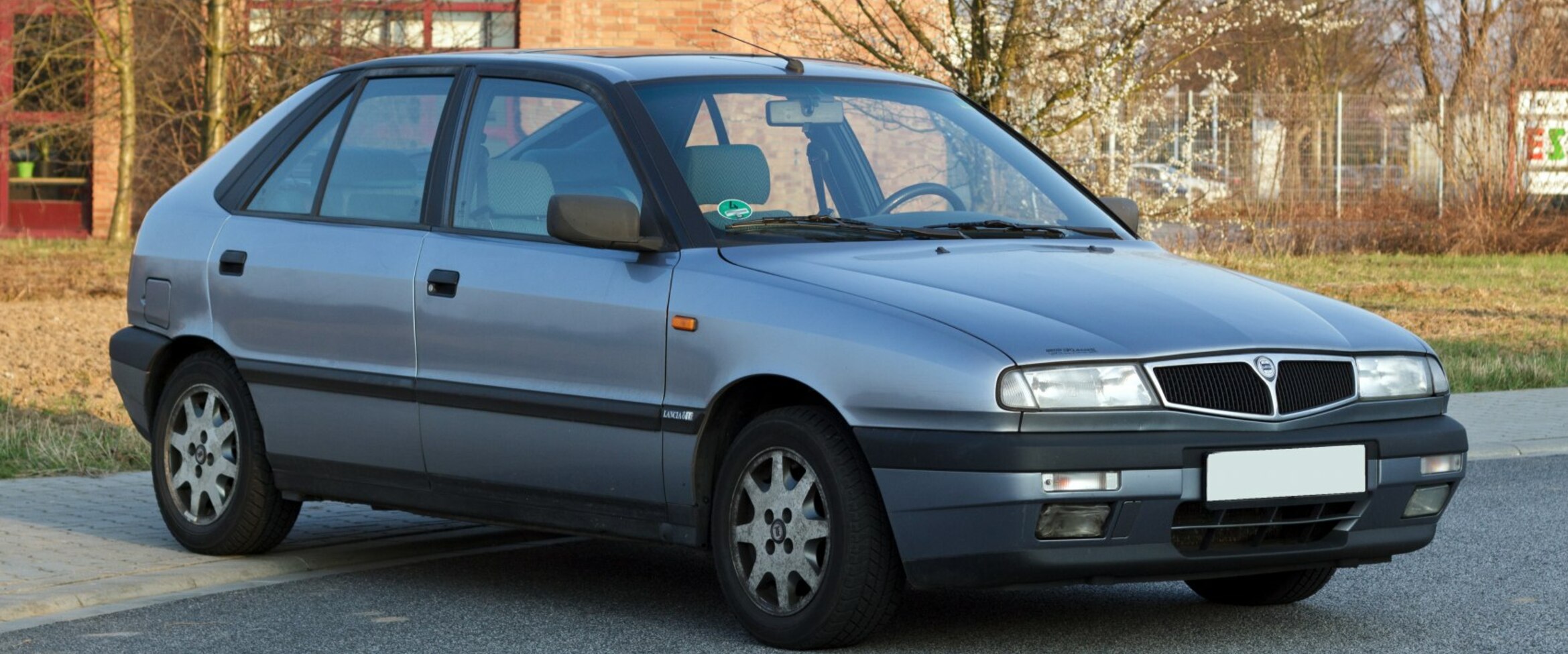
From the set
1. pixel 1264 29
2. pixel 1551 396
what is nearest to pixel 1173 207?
pixel 1551 396

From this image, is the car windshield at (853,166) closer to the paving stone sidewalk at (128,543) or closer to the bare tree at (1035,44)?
the paving stone sidewalk at (128,543)

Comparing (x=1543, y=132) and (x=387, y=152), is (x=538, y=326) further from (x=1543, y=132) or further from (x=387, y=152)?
(x=1543, y=132)

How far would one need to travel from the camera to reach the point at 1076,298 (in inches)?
220

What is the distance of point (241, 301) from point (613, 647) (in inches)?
83.6

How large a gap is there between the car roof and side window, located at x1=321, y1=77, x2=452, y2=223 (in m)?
0.10

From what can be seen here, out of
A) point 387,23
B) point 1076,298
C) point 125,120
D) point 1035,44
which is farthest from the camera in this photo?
point 125,120

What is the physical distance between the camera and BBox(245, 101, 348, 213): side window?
727 centimetres

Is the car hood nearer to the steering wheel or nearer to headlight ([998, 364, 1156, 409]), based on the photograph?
headlight ([998, 364, 1156, 409])

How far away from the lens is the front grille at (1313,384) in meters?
5.45

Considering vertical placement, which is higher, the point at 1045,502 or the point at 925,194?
the point at 925,194

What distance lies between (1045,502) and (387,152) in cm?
285

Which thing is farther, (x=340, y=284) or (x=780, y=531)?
(x=340, y=284)

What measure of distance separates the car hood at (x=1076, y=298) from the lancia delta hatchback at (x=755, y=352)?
2cm

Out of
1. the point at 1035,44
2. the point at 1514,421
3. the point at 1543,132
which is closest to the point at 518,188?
the point at 1514,421
